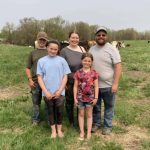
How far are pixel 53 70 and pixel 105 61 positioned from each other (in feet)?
3.17

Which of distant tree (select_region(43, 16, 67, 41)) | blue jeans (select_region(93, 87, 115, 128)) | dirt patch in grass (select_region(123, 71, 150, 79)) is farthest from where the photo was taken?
distant tree (select_region(43, 16, 67, 41))

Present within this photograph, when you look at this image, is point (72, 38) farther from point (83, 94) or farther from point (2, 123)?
point (2, 123)

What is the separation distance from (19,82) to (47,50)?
17.7 ft

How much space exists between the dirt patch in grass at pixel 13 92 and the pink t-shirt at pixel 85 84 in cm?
370

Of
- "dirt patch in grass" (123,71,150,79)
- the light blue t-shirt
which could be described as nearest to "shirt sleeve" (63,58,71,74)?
the light blue t-shirt

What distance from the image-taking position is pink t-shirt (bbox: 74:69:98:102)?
6305 mm

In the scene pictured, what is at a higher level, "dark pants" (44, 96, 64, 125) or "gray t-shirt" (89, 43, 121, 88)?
"gray t-shirt" (89, 43, 121, 88)

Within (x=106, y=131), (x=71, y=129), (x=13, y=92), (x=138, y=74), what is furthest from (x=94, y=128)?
(x=138, y=74)

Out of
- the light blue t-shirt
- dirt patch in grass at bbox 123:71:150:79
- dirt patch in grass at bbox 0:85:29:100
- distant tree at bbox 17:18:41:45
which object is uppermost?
distant tree at bbox 17:18:41:45

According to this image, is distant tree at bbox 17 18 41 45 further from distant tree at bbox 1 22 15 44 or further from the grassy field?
the grassy field

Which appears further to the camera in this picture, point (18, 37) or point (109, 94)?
point (18, 37)

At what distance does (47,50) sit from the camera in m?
6.60

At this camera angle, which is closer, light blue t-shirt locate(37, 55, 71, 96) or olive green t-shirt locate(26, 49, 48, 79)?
light blue t-shirt locate(37, 55, 71, 96)

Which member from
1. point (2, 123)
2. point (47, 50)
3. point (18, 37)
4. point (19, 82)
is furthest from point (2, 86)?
point (18, 37)
